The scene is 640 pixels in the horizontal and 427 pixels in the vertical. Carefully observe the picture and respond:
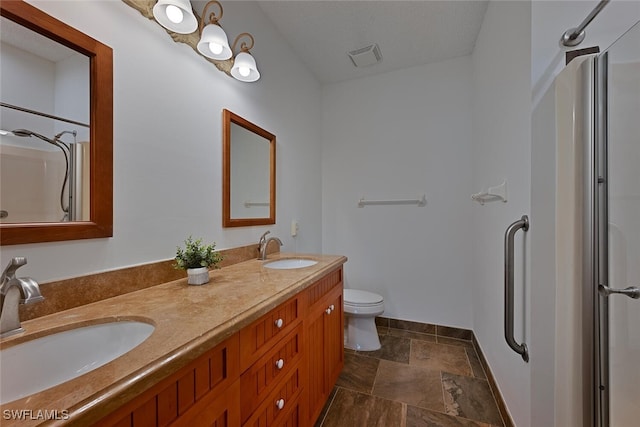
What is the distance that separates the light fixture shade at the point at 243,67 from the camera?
1.45 m

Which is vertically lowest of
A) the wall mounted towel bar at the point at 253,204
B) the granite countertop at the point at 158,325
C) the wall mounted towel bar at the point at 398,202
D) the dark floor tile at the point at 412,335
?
the dark floor tile at the point at 412,335

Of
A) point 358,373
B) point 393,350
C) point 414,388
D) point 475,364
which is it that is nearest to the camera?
point 414,388

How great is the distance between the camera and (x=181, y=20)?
107 cm

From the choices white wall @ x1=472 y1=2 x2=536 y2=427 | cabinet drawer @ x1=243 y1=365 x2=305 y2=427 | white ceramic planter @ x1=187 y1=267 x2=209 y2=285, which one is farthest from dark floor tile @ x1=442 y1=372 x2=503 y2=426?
white ceramic planter @ x1=187 y1=267 x2=209 y2=285

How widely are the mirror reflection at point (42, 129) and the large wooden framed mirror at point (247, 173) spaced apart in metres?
0.66

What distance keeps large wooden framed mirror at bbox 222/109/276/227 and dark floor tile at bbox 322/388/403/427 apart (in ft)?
3.97

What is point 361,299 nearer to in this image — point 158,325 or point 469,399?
point 469,399

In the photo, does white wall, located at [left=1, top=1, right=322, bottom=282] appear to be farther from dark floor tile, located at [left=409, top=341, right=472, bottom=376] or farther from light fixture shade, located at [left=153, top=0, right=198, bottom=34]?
dark floor tile, located at [left=409, top=341, right=472, bottom=376]

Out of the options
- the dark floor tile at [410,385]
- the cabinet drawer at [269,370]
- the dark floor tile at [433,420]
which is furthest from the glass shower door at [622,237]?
the cabinet drawer at [269,370]

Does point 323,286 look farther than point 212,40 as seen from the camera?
Yes

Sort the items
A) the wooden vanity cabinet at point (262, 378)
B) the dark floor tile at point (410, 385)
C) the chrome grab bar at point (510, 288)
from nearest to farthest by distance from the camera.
→ the wooden vanity cabinet at point (262, 378) → the chrome grab bar at point (510, 288) → the dark floor tile at point (410, 385)

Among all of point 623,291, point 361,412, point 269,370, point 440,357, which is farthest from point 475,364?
point 269,370

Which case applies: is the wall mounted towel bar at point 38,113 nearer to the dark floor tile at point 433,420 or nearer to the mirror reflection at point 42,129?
the mirror reflection at point 42,129

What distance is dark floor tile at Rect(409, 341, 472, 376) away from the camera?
6.20ft
